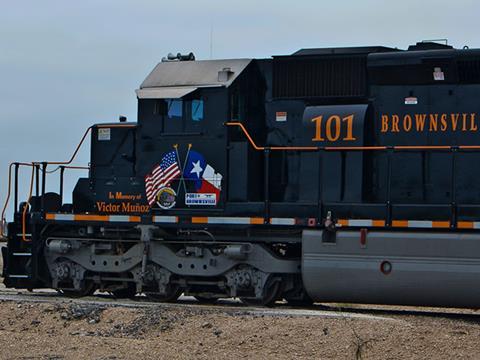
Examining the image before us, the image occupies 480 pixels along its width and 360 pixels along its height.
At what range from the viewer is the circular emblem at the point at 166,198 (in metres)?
15.4

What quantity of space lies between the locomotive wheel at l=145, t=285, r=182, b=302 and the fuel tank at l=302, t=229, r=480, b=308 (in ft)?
8.28

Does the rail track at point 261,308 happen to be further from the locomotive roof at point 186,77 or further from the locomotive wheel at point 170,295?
the locomotive roof at point 186,77

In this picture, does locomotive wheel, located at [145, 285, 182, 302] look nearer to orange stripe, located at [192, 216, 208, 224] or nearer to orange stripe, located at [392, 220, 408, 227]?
orange stripe, located at [192, 216, 208, 224]

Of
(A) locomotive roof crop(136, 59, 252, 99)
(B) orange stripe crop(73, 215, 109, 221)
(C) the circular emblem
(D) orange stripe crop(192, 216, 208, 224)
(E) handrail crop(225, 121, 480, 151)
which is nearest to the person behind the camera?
(E) handrail crop(225, 121, 480, 151)

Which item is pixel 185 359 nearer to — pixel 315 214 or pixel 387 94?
pixel 315 214

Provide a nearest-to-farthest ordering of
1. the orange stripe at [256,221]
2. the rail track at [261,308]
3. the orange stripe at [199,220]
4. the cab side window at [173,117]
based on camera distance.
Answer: the rail track at [261,308], the orange stripe at [256,221], the orange stripe at [199,220], the cab side window at [173,117]

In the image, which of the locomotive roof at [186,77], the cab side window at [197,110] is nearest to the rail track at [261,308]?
the cab side window at [197,110]

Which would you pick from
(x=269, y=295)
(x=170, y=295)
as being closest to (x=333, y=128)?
(x=269, y=295)

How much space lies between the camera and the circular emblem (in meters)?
15.4

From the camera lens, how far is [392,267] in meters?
13.8

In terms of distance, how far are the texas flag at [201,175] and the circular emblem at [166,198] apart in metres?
0.38

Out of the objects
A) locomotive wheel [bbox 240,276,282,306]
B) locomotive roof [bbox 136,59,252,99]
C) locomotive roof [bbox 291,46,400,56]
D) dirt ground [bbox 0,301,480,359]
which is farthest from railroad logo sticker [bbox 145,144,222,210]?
locomotive roof [bbox 291,46,400,56]

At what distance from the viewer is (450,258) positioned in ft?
44.1

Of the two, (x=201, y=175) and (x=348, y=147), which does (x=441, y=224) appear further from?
(x=201, y=175)
